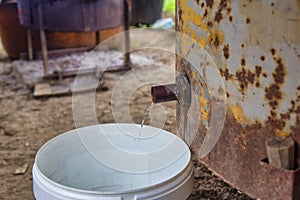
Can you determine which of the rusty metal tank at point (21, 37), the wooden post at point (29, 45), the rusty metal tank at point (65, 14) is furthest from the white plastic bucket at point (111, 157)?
the wooden post at point (29, 45)

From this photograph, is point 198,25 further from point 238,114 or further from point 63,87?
point 63,87

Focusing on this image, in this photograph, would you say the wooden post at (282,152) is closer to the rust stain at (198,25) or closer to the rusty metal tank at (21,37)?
the rust stain at (198,25)

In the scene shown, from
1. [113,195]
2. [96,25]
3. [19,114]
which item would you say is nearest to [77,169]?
[113,195]

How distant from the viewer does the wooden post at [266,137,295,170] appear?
1006 millimetres

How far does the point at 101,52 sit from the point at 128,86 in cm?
99

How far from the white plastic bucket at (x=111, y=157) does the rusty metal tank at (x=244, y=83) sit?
120mm

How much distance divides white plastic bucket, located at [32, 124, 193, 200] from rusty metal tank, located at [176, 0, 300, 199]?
120mm

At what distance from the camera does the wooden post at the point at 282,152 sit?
101 centimetres

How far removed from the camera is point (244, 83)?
113 centimetres

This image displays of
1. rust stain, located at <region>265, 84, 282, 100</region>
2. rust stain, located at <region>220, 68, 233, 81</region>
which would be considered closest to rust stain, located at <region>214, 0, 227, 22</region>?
rust stain, located at <region>220, 68, 233, 81</region>

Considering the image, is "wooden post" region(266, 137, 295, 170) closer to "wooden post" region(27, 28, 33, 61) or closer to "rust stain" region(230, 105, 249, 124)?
"rust stain" region(230, 105, 249, 124)

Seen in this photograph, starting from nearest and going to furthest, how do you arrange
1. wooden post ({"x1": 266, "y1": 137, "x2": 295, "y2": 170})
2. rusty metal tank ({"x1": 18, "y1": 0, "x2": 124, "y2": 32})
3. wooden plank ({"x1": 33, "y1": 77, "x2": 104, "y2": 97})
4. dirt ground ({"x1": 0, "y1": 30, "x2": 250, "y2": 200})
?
wooden post ({"x1": 266, "y1": 137, "x2": 295, "y2": 170}), dirt ground ({"x1": 0, "y1": 30, "x2": 250, "y2": 200}), wooden plank ({"x1": 33, "y1": 77, "x2": 104, "y2": 97}), rusty metal tank ({"x1": 18, "y1": 0, "x2": 124, "y2": 32})

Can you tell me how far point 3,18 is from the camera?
4062 millimetres

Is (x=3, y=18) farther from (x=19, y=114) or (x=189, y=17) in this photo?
(x=189, y=17)
